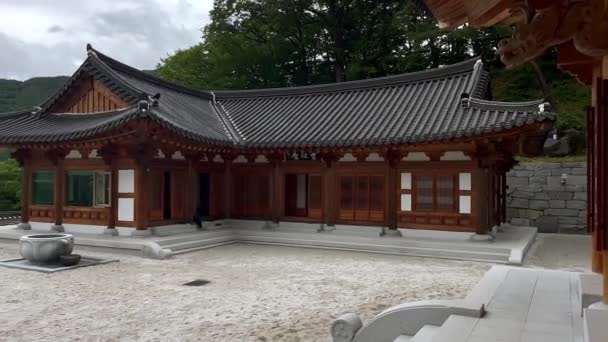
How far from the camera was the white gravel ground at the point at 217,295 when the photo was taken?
558cm

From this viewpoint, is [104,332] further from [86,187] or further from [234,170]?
[234,170]

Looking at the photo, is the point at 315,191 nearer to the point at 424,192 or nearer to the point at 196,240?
the point at 424,192

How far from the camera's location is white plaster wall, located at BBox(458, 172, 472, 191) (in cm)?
1223

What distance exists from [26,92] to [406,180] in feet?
202

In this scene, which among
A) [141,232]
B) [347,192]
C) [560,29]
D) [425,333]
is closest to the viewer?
[560,29]

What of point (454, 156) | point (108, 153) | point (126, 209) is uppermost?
point (108, 153)

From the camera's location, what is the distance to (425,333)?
4438mm

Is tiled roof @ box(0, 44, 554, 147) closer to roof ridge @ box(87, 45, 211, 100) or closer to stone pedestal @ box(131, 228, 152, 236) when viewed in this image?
roof ridge @ box(87, 45, 211, 100)

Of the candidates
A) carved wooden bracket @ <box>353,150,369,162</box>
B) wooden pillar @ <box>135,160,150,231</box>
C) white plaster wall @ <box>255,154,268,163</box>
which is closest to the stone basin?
wooden pillar @ <box>135,160,150,231</box>

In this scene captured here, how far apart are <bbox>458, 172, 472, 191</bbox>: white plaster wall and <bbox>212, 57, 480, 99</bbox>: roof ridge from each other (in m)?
4.63

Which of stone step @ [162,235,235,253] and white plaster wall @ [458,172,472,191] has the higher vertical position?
white plaster wall @ [458,172,472,191]

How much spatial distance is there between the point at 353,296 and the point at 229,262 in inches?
157

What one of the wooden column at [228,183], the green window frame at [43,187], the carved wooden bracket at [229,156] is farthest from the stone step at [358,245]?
the green window frame at [43,187]

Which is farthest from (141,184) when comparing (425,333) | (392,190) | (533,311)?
(533,311)
